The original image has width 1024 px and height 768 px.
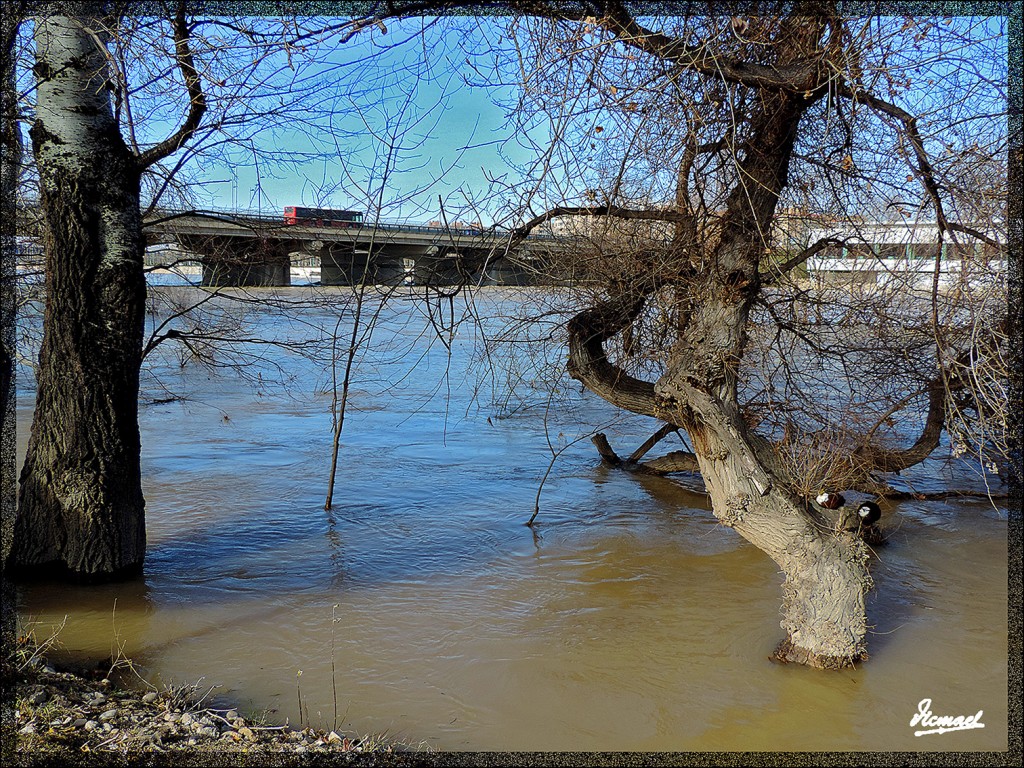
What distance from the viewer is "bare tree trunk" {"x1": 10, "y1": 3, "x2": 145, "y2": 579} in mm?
6301

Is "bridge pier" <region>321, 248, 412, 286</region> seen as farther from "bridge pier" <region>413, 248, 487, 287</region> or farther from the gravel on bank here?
the gravel on bank

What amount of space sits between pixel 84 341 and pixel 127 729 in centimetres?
334

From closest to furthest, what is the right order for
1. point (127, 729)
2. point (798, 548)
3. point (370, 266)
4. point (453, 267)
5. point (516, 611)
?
point (127, 729), point (798, 548), point (516, 611), point (453, 267), point (370, 266)

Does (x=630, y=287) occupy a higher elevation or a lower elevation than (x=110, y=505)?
higher

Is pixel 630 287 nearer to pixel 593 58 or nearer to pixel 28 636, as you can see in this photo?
pixel 593 58

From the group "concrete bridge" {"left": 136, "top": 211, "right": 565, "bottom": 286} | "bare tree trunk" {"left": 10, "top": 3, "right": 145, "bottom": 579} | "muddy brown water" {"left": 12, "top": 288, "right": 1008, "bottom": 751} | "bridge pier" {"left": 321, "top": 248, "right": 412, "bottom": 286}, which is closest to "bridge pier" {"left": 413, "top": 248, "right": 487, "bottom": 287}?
"concrete bridge" {"left": 136, "top": 211, "right": 565, "bottom": 286}

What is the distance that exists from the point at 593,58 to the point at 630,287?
2912mm

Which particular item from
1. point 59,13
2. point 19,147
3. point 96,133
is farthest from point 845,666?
point 19,147

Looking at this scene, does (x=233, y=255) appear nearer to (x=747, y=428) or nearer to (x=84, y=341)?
(x=84, y=341)

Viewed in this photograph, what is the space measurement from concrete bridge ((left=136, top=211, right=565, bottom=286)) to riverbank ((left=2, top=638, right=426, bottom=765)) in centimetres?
345

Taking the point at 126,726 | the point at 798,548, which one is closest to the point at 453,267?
the point at 798,548

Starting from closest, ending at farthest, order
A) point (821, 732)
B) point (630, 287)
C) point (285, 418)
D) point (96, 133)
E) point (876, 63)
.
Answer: point (821, 732) < point (876, 63) < point (96, 133) < point (630, 287) < point (285, 418)

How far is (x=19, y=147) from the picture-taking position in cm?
717

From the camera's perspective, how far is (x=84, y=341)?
6535 millimetres
